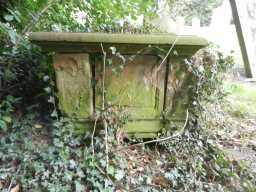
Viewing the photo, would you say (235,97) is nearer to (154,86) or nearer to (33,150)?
(154,86)

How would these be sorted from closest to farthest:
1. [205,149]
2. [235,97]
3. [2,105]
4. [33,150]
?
[33,150] < [2,105] < [205,149] < [235,97]

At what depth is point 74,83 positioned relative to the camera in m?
2.06

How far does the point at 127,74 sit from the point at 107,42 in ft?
1.06

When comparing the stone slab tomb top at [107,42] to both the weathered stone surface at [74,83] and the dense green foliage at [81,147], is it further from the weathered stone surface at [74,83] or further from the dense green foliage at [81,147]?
the dense green foliage at [81,147]

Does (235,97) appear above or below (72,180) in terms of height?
above

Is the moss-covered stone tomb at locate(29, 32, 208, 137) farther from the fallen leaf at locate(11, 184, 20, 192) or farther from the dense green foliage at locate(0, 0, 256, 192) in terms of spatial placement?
the fallen leaf at locate(11, 184, 20, 192)

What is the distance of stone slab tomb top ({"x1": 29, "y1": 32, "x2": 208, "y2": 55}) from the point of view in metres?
1.83

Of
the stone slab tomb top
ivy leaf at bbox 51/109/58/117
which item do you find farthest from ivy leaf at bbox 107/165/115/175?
the stone slab tomb top

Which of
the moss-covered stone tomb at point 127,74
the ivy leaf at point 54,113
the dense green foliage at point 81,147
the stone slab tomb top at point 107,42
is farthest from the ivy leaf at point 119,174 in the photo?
the stone slab tomb top at point 107,42

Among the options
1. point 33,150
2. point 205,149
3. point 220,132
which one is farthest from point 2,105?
point 220,132

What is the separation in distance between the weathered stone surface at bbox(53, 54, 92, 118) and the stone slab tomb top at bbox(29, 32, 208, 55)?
71 mm

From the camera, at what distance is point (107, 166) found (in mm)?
1920

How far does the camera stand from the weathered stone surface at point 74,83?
1996 mm

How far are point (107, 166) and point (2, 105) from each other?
2.99ft
